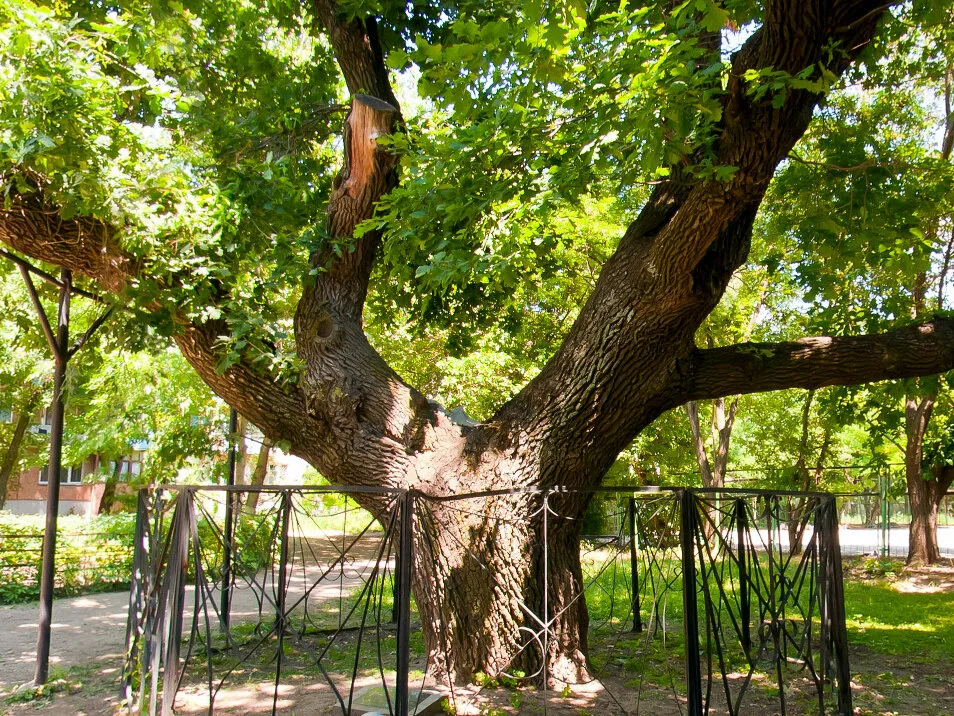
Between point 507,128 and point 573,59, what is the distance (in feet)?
2.51

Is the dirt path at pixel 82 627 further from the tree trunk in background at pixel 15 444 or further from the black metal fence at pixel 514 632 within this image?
the tree trunk in background at pixel 15 444

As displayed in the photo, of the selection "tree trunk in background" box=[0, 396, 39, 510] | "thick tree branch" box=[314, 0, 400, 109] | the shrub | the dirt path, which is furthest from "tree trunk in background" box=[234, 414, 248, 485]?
"thick tree branch" box=[314, 0, 400, 109]

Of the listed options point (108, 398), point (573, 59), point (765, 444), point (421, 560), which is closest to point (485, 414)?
point (108, 398)

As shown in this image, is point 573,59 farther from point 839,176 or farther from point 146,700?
point 146,700

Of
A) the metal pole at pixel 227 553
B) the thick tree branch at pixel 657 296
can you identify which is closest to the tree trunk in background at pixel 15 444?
the metal pole at pixel 227 553

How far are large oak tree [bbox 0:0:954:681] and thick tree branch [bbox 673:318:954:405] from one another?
2 cm

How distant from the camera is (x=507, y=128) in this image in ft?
17.3

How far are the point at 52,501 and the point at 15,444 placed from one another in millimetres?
18902

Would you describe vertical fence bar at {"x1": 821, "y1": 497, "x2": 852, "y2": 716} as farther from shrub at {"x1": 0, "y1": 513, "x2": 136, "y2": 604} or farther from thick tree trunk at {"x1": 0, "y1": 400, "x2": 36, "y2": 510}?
thick tree trunk at {"x1": 0, "y1": 400, "x2": 36, "y2": 510}

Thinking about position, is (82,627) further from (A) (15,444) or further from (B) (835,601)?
(A) (15,444)

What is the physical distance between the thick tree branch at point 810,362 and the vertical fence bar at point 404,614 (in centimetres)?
284

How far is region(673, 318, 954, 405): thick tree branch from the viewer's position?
6715 millimetres

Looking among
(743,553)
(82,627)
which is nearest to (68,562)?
(82,627)

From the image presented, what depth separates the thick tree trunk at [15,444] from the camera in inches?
901
